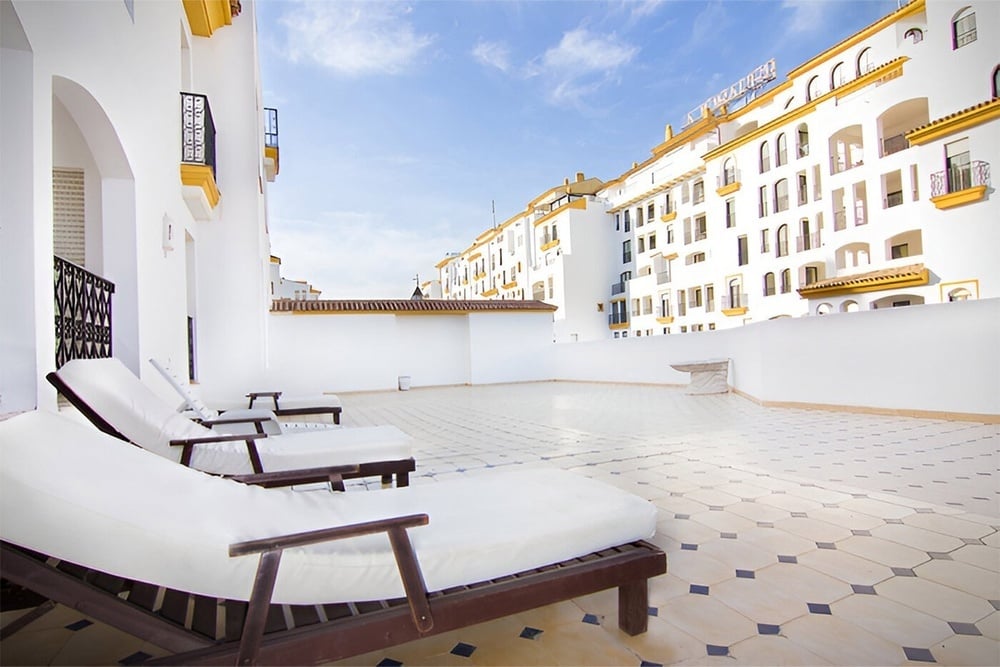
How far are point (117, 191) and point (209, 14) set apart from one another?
5688 millimetres

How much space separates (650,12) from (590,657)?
1806 centimetres

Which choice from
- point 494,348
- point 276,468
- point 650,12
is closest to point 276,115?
point 494,348

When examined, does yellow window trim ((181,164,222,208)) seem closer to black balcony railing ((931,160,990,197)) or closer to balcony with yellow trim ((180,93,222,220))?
balcony with yellow trim ((180,93,222,220))

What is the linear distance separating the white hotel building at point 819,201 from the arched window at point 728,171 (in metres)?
0.11

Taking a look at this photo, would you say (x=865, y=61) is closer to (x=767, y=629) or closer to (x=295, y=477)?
(x=767, y=629)

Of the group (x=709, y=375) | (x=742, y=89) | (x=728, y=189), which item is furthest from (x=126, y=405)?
(x=742, y=89)

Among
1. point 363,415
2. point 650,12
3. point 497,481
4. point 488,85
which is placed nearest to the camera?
point 497,481

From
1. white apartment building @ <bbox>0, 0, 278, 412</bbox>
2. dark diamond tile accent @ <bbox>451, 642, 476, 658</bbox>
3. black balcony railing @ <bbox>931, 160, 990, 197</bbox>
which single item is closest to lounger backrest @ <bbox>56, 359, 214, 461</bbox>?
white apartment building @ <bbox>0, 0, 278, 412</bbox>

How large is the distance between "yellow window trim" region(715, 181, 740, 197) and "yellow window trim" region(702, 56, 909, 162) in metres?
1.65

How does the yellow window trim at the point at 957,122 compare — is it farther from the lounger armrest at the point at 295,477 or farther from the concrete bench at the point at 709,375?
the lounger armrest at the point at 295,477

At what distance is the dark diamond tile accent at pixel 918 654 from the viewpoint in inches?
64.0

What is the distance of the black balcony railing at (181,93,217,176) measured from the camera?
21.5 feet

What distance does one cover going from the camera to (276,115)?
507 inches

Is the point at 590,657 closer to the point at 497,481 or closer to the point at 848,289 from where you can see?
the point at 497,481
